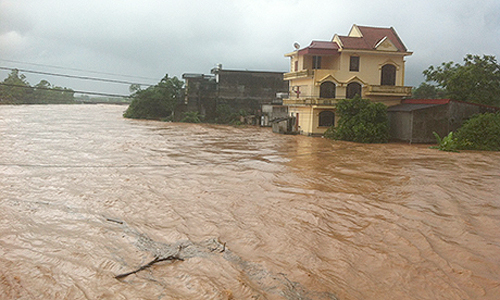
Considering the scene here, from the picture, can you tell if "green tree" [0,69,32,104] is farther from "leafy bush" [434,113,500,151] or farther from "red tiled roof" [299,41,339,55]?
"leafy bush" [434,113,500,151]

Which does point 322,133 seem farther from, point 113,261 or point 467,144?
point 113,261

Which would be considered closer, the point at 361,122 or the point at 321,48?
the point at 361,122

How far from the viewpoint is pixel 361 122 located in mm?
23375

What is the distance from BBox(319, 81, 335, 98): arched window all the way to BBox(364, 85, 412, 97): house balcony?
7.46 ft

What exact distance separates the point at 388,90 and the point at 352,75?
8.35ft

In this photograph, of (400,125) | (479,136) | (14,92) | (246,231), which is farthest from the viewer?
(14,92)

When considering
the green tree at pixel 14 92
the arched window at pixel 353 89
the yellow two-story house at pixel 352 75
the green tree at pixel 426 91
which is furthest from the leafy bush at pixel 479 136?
the green tree at pixel 14 92

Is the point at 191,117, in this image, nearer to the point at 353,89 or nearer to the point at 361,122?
the point at 353,89

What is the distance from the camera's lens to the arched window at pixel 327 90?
86.0 ft

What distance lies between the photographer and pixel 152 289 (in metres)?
4.82

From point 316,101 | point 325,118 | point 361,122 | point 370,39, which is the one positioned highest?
point 370,39

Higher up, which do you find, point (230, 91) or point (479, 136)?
point (230, 91)

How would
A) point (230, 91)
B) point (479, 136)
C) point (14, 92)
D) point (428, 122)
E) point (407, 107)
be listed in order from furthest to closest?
point (14, 92), point (230, 91), point (407, 107), point (428, 122), point (479, 136)

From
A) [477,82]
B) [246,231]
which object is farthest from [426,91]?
[246,231]
